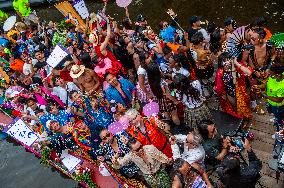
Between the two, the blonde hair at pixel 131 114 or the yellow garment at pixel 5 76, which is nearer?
the blonde hair at pixel 131 114

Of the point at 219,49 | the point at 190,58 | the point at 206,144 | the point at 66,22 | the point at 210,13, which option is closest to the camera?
the point at 206,144

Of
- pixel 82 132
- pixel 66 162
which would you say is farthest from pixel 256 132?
pixel 66 162

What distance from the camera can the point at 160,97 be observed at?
7438 millimetres

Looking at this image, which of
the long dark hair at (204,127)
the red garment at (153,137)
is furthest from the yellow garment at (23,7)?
the long dark hair at (204,127)

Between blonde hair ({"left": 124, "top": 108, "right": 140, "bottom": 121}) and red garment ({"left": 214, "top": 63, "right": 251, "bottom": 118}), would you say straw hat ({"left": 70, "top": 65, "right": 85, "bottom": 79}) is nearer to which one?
blonde hair ({"left": 124, "top": 108, "right": 140, "bottom": 121})

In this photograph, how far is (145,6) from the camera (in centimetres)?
1537

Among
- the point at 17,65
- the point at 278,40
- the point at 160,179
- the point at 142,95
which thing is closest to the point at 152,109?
the point at 142,95

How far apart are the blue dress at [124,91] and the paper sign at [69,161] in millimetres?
1711

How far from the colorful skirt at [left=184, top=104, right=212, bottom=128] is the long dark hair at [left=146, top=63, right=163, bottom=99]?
69 cm

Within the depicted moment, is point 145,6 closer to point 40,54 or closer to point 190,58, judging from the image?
point 40,54

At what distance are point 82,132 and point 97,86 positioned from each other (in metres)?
1.16

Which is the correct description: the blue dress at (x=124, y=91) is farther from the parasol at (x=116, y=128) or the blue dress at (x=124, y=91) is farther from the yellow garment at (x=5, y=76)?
the yellow garment at (x=5, y=76)

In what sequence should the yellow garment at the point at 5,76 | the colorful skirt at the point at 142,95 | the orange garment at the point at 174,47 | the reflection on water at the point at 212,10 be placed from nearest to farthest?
the colorful skirt at the point at 142,95
the orange garment at the point at 174,47
the yellow garment at the point at 5,76
the reflection on water at the point at 212,10

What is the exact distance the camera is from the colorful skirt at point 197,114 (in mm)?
6891
